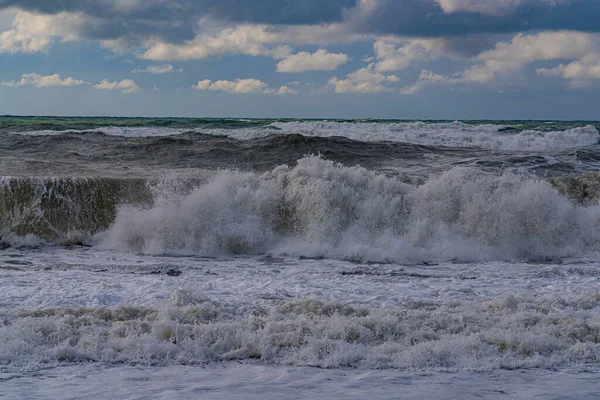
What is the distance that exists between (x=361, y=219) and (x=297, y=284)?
359 centimetres

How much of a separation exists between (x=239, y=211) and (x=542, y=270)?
5.11 metres

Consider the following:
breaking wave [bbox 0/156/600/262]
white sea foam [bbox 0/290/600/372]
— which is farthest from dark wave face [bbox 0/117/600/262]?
white sea foam [bbox 0/290/600/372]

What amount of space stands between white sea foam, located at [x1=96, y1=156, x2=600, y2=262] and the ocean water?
0.04 meters

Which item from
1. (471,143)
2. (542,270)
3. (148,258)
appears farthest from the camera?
(471,143)

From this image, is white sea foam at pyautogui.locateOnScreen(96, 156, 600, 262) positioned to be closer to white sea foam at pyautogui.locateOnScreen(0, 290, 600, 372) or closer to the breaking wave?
the breaking wave

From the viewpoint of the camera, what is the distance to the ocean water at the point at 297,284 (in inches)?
189

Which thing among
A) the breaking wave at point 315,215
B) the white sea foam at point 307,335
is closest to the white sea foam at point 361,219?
the breaking wave at point 315,215

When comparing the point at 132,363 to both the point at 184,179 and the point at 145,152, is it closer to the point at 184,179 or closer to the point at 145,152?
the point at 184,179

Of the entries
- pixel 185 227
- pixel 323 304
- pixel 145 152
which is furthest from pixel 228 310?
pixel 145 152

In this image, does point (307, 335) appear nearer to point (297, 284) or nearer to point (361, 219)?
point (297, 284)

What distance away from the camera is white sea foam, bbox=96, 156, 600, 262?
33.6 feet

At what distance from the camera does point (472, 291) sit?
7477 millimetres

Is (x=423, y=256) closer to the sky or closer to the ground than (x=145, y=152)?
closer to the ground

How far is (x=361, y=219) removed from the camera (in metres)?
11.1
